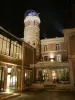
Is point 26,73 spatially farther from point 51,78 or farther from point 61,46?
point 61,46

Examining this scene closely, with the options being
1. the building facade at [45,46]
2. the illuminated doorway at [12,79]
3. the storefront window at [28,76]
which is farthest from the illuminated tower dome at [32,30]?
the illuminated doorway at [12,79]

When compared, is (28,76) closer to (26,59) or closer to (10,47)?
(26,59)

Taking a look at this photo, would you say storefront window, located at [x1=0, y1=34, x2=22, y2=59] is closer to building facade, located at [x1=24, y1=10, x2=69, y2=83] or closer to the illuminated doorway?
the illuminated doorway

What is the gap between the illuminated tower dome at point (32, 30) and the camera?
32797mm

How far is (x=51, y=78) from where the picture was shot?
29359 millimetres

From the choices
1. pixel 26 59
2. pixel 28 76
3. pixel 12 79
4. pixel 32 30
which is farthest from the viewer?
pixel 32 30

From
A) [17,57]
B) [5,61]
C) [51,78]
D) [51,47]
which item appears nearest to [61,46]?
[51,47]

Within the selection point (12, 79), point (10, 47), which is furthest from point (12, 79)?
point (10, 47)

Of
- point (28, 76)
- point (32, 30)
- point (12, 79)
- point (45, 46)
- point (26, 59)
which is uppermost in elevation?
point (32, 30)

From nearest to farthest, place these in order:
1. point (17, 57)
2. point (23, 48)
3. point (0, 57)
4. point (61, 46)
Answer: point (0, 57) < point (17, 57) < point (23, 48) < point (61, 46)

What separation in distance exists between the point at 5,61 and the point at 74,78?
9892 millimetres

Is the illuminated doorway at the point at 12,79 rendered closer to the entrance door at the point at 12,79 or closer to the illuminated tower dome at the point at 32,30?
the entrance door at the point at 12,79

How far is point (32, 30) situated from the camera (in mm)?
33469

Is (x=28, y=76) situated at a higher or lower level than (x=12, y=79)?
higher
